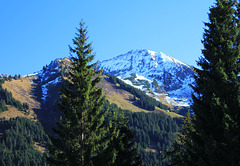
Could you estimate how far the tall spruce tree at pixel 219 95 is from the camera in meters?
17.6

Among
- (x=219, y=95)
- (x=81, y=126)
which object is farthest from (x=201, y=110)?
(x=81, y=126)

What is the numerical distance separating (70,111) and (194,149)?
12.6 meters

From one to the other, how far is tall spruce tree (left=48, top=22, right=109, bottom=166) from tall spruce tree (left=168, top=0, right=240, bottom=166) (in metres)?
9.37

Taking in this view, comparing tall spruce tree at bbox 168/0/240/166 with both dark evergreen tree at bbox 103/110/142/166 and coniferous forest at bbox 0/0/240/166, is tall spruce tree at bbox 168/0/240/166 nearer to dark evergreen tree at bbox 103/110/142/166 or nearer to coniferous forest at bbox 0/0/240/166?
coniferous forest at bbox 0/0/240/166

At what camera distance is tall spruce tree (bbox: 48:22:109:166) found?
23.2 metres

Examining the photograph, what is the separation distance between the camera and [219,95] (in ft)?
64.1

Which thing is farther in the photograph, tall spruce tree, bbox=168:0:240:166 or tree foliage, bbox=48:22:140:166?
tree foliage, bbox=48:22:140:166

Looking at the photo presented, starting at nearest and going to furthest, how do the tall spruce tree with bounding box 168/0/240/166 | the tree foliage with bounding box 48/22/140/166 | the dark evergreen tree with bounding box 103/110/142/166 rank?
the tall spruce tree with bounding box 168/0/240/166 → the tree foliage with bounding box 48/22/140/166 → the dark evergreen tree with bounding box 103/110/142/166

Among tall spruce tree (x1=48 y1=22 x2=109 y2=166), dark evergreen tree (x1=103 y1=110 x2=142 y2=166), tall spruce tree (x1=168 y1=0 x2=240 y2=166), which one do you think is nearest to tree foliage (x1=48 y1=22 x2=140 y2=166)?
tall spruce tree (x1=48 y1=22 x2=109 y2=166)

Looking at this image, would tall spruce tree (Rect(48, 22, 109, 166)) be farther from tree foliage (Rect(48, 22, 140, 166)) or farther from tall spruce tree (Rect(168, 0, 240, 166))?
tall spruce tree (Rect(168, 0, 240, 166))

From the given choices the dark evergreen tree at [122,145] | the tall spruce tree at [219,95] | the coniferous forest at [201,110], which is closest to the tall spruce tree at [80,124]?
the coniferous forest at [201,110]

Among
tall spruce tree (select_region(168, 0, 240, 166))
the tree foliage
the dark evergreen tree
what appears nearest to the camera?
tall spruce tree (select_region(168, 0, 240, 166))

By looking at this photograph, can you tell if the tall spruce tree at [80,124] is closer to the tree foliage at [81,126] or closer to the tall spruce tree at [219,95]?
the tree foliage at [81,126]

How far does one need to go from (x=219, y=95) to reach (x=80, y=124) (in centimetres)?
1378
